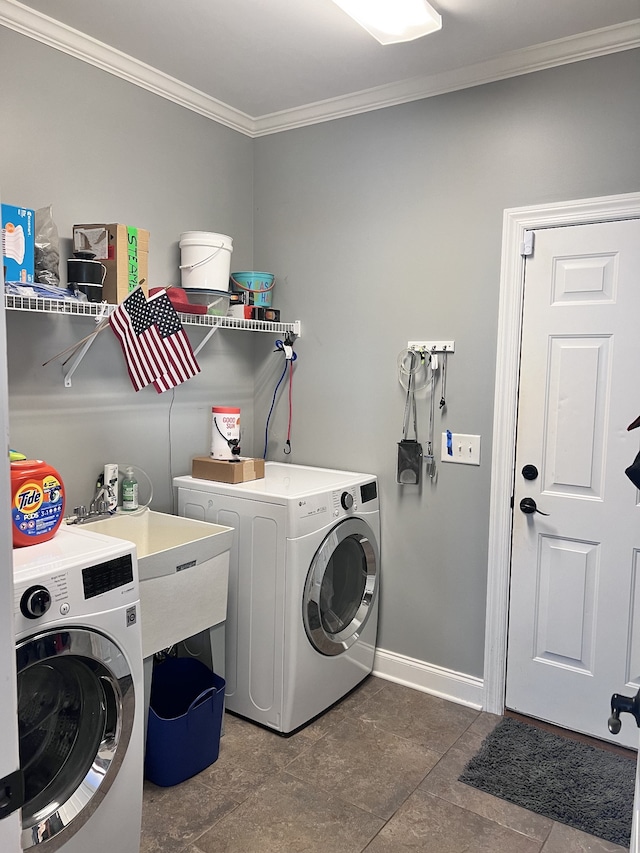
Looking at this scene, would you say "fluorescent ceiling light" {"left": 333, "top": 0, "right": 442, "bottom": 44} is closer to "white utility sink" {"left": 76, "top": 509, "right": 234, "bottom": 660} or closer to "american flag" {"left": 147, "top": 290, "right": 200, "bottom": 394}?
"american flag" {"left": 147, "top": 290, "right": 200, "bottom": 394}

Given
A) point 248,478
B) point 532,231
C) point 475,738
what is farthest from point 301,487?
point 532,231

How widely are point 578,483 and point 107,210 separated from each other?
7.08 feet

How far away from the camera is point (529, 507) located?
2.62 metres

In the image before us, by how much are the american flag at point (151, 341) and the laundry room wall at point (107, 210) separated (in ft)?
1.16

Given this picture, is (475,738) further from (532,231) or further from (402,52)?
(402,52)

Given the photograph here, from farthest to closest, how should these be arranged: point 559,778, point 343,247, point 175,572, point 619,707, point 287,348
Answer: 1. point 287,348
2. point 343,247
3. point 559,778
4. point 175,572
5. point 619,707

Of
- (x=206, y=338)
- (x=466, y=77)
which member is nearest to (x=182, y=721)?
(x=206, y=338)

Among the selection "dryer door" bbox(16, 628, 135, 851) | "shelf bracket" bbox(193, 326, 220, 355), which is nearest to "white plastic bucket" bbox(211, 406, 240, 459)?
"shelf bracket" bbox(193, 326, 220, 355)

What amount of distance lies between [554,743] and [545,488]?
0.98 meters

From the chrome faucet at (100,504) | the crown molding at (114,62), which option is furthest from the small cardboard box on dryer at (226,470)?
the crown molding at (114,62)

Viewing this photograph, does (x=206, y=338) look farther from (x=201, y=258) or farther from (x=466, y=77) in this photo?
(x=466, y=77)

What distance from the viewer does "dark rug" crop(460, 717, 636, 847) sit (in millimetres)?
2113

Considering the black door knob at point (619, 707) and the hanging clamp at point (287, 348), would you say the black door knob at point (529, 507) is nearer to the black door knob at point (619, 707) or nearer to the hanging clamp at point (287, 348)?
the hanging clamp at point (287, 348)

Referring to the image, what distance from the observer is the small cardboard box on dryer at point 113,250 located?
234cm
